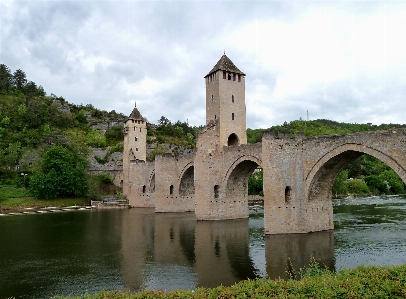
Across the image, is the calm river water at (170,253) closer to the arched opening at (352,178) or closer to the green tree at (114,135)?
the arched opening at (352,178)

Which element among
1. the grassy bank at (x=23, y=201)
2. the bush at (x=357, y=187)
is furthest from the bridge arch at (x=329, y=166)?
the bush at (x=357, y=187)

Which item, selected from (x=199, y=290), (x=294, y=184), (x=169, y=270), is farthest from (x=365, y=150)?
(x=199, y=290)

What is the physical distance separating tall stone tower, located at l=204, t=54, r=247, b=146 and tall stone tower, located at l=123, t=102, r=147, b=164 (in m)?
19.7

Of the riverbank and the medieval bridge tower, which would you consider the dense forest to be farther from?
the medieval bridge tower

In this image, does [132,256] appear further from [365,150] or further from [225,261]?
[365,150]

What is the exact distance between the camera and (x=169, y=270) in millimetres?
13047

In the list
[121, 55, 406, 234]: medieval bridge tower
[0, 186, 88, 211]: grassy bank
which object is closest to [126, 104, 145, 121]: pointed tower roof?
[121, 55, 406, 234]: medieval bridge tower

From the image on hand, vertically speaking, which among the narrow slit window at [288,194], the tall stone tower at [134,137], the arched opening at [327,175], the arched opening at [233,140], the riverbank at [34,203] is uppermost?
the tall stone tower at [134,137]

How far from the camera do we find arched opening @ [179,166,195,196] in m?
33.8

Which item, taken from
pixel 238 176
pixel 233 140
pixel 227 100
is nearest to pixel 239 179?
pixel 238 176

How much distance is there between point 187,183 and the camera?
1363 inches

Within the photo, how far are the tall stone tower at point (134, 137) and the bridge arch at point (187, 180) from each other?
40.7 feet

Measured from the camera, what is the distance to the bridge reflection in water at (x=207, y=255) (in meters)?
11.8

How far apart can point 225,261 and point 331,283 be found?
26.6 ft
